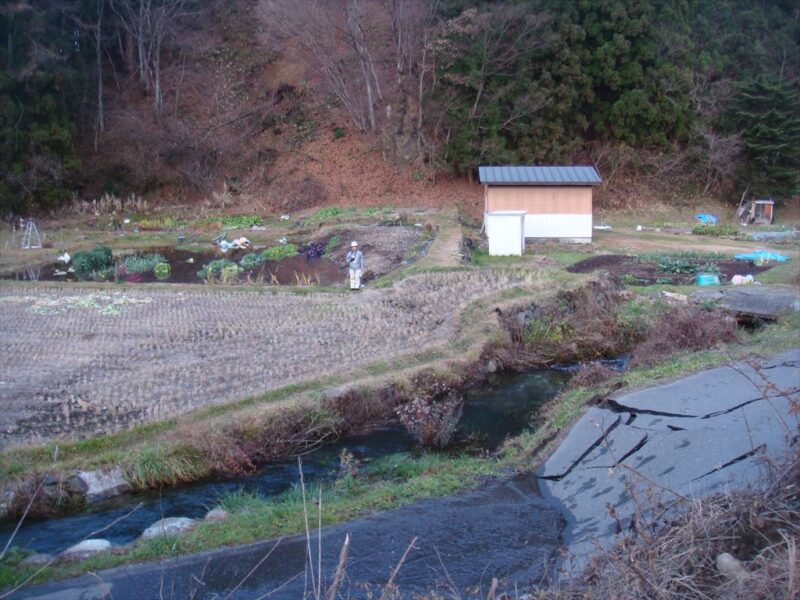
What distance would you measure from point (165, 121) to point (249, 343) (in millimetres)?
23261

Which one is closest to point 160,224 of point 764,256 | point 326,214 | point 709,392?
point 326,214

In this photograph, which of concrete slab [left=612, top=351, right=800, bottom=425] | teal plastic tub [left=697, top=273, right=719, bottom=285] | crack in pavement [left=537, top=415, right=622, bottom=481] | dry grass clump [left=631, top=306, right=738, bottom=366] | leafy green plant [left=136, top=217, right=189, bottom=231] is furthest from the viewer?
leafy green plant [left=136, top=217, right=189, bottom=231]

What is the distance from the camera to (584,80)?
30.5 meters

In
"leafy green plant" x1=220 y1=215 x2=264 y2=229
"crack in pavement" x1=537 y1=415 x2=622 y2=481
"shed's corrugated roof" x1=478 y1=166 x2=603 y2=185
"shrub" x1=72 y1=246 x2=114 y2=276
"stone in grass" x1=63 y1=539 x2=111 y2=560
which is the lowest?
"stone in grass" x1=63 y1=539 x2=111 y2=560

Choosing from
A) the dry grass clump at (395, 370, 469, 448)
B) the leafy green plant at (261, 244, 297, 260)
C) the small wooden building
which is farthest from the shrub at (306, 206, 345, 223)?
the dry grass clump at (395, 370, 469, 448)

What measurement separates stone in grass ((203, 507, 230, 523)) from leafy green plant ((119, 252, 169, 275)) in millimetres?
13813

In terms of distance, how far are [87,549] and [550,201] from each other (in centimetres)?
1833

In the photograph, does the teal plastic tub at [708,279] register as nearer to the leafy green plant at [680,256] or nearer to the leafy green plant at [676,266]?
the leafy green plant at [676,266]

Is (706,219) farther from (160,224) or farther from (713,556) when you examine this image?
(713,556)

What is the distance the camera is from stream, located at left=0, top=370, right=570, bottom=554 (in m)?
7.69

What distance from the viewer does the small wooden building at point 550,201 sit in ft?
74.8

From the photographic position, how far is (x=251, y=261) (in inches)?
834

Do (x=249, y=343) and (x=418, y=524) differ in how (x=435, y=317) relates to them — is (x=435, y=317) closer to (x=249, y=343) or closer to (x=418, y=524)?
(x=249, y=343)

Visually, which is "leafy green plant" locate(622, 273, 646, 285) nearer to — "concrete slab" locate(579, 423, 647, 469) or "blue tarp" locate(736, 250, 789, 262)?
"blue tarp" locate(736, 250, 789, 262)
